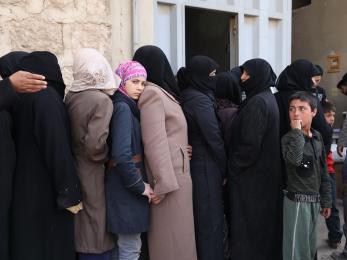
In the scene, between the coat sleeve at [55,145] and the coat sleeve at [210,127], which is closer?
the coat sleeve at [55,145]

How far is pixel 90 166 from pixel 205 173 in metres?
0.82

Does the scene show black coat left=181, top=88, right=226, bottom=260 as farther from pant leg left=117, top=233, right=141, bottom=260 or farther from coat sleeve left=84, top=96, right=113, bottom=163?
coat sleeve left=84, top=96, right=113, bottom=163

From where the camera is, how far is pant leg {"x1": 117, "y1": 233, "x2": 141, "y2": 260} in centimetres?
241

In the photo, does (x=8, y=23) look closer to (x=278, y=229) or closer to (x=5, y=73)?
(x=5, y=73)

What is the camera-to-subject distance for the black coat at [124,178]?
2303 mm

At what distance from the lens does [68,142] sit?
2201 mm

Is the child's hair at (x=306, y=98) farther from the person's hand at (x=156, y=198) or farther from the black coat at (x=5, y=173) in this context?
the black coat at (x=5, y=173)

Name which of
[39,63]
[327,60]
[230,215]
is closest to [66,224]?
[39,63]

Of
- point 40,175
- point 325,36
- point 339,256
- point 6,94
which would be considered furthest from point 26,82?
point 325,36

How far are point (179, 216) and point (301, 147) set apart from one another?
907 millimetres

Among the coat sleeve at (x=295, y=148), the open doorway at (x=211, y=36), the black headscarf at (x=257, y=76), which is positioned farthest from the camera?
the open doorway at (x=211, y=36)

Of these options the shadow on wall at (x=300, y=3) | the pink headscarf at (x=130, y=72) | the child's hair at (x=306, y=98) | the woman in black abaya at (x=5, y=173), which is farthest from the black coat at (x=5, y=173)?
the shadow on wall at (x=300, y=3)

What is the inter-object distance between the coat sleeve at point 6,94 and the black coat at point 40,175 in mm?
182

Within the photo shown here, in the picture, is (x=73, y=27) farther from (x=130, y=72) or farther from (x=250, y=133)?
(x=250, y=133)
